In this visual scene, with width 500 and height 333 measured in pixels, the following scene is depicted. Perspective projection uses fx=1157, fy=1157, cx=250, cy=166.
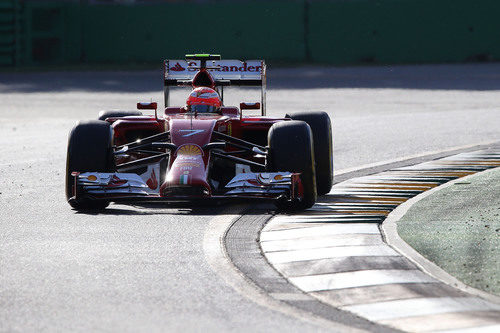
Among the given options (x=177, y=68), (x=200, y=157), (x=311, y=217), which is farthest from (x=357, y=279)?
(x=177, y=68)

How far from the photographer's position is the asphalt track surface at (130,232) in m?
6.94

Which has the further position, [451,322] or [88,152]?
[88,152]

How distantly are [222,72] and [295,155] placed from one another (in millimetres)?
2749

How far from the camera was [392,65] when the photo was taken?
34.7 m

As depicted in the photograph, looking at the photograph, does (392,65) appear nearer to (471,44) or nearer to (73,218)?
(471,44)

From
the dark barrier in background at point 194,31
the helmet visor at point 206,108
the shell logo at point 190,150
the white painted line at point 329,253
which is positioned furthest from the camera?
the dark barrier in background at point 194,31

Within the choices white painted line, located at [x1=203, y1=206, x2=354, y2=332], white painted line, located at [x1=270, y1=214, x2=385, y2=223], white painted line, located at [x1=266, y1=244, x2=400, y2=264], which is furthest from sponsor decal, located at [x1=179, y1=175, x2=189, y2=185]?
white painted line, located at [x1=266, y1=244, x2=400, y2=264]

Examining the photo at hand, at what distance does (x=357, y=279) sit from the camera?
7.83m

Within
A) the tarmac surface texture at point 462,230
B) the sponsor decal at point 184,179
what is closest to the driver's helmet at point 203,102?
the sponsor decal at point 184,179

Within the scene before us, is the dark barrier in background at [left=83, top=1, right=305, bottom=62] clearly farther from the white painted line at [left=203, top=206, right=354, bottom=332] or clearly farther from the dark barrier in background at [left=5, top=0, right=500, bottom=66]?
the white painted line at [left=203, top=206, right=354, bottom=332]

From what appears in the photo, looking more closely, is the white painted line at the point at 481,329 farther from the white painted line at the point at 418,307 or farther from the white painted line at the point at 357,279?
the white painted line at the point at 357,279

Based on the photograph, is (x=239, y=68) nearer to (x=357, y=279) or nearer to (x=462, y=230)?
(x=462, y=230)

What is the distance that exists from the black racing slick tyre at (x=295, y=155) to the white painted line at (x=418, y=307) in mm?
4008

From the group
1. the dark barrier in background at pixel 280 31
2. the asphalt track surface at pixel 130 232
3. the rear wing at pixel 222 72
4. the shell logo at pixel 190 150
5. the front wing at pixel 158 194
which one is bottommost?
the asphalt track surface at pixel 130 232
